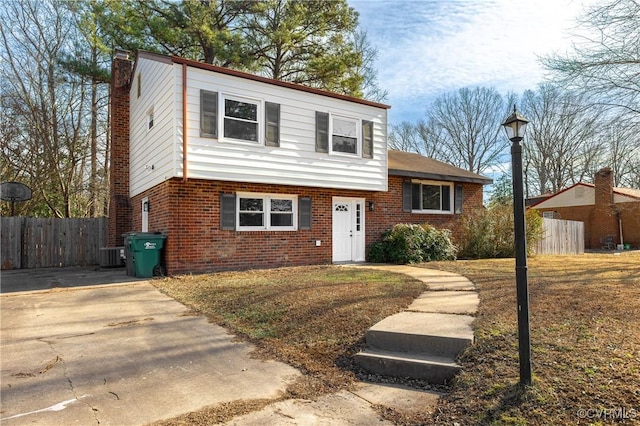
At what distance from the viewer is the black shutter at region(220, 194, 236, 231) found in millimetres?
10586

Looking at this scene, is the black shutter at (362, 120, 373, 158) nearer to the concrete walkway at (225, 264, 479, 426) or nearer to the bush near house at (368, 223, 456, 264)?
the bush near house at (368, 223, 456, 264)

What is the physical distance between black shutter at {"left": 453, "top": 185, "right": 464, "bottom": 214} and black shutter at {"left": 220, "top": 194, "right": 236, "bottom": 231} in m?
9.34

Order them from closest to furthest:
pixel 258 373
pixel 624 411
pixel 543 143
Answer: pixel 624 411 < pixel 258 373 < pixel 543 143

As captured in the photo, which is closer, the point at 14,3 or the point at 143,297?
the point at 143,297

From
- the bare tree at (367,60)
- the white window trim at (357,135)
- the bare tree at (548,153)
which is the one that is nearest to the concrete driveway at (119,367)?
the white window trim at (357,135)

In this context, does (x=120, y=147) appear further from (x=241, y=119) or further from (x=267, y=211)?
(x=267, y=211)

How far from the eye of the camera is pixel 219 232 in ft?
34.8

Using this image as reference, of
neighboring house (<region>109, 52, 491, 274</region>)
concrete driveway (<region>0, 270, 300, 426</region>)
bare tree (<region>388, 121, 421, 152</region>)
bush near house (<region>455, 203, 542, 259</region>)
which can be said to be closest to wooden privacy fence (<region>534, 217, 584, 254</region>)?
bush near house (<region>455, 203, 542, 259</region>)

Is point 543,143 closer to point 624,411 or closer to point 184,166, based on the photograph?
point 184,166

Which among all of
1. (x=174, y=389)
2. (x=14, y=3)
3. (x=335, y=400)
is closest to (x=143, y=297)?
(x=174, y=389)

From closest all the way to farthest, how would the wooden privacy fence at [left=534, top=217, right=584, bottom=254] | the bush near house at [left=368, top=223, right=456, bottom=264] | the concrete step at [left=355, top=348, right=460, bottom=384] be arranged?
the concrete step at [left=355, top=348, right=460, bottom=384]
the bush near house at [left=368, top=223, right=456, bottom=264]
the wooden privacy fence at [left=534, top=217, right=584, bottom=254]

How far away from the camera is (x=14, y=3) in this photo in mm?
15781

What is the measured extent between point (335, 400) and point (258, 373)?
3.02ft

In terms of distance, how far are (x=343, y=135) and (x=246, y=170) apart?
11.9 ft
